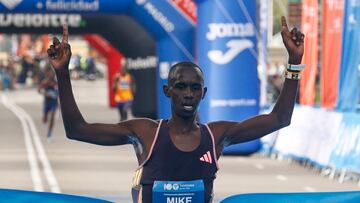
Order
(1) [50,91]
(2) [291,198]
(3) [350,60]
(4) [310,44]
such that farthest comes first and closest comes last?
(1) [50,91] < (4) [310,44] < (3) [350,60] < (2) [291,198]

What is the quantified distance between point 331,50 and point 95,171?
4.74 meters

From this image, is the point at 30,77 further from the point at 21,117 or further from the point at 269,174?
the point at 269,174

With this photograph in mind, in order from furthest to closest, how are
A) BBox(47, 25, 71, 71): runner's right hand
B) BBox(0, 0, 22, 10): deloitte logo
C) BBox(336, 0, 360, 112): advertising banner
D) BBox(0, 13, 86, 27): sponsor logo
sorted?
BBox(0, 13, 86, 27): sponsor logo → BBox(0, 0, 22, 10): deloitte logo → BBox(336, 0, 360, 112): advertising banner → BBox(47, 25, 71, 71): runner's right hand

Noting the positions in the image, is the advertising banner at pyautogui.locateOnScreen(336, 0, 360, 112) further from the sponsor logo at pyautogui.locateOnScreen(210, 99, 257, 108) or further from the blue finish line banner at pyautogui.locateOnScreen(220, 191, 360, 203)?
the blue finish line banner at pyautogui.locateOnScreen(220, 191, 360, 203)

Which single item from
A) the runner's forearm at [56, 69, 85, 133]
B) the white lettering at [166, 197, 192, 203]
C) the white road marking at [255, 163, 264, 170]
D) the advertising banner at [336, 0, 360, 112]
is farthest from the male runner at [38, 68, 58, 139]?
the white lettering at [166, 197, 192, 203]

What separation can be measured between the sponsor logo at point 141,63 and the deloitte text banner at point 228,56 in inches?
413

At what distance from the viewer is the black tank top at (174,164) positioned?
568 cm

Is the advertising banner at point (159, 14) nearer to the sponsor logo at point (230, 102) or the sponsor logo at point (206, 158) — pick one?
the sponsor logo at point (230, 102)

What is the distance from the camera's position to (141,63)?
37125mm

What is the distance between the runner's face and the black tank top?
0.15m

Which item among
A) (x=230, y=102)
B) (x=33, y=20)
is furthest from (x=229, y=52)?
(x=33, y=20)

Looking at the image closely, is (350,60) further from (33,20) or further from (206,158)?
(206,158)

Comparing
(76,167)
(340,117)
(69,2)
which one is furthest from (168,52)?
(340,117)

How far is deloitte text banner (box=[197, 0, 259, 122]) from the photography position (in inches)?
974
